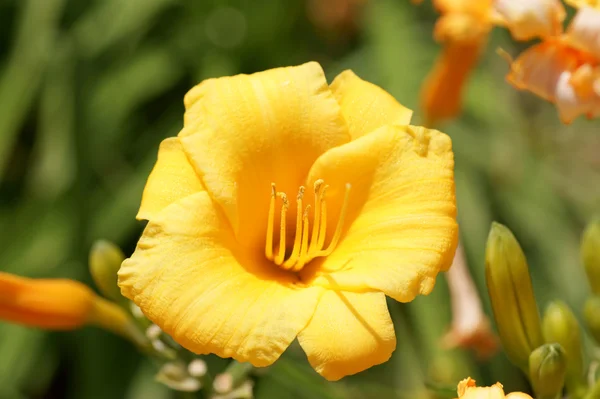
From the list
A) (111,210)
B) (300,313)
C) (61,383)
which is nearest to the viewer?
(300,313)

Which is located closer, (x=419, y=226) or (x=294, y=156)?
(x=419, y=226)

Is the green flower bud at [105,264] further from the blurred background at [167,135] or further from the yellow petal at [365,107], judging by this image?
the blurred background at [167,135]

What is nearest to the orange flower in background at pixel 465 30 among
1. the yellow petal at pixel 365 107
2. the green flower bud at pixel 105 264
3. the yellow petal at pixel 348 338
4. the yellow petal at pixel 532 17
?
the yellow petal at pixel 532 17

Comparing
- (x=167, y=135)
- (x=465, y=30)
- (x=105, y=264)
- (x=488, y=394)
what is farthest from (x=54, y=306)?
(x=167, y=135)

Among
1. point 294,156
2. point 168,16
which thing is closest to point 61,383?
point 168,16

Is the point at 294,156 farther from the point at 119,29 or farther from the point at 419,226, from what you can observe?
the point at 119,29

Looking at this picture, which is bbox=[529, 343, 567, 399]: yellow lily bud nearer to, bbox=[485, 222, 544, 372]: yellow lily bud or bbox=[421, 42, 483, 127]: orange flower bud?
bbox=[485, 222, 544, 372]: yellow lily bud

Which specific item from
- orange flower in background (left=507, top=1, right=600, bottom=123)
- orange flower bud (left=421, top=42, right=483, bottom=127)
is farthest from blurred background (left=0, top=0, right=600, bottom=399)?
orange flower in background (left=507, top=1, right=600, bottom=123)
